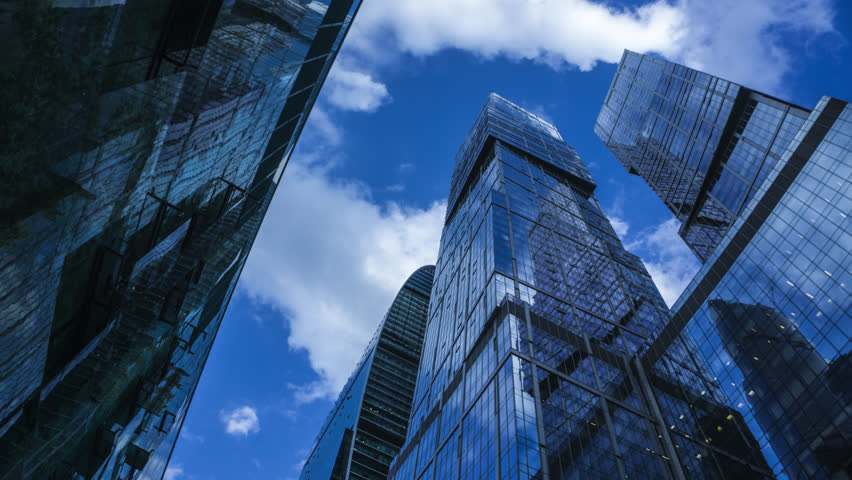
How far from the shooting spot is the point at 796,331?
1626 inches

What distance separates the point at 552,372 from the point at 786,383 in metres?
20.9

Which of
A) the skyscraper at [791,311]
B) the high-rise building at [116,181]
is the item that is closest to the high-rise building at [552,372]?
the skyscraper at [791,311]

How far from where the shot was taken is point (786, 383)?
40.9 metres

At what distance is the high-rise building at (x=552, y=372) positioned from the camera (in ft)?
143

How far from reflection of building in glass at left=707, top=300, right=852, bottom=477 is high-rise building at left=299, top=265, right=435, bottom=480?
69479 mm

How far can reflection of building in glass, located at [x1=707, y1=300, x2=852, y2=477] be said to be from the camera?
36.3m

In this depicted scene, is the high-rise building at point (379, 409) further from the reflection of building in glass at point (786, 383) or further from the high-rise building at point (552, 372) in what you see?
the reflection of building in glass at point (786, 383)

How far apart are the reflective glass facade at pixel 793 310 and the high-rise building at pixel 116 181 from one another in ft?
147

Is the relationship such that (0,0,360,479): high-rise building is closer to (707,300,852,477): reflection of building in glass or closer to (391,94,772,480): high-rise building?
(391,94,772,480): high-rise building

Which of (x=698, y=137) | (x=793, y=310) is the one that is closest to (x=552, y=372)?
(x=793, y=310)

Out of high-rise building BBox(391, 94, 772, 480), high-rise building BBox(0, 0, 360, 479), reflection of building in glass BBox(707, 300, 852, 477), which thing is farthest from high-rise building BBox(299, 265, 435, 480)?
high-rise building BBox(0, 0, 360, 479)

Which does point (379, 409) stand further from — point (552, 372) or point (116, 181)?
point (116, 181)

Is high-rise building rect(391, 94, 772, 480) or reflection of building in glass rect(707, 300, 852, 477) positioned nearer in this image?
reflection of building in glass rect(707, 300, 852, 477)

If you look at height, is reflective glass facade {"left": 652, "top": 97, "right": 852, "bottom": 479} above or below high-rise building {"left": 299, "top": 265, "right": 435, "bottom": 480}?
below
